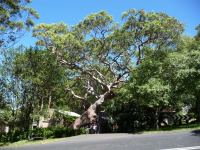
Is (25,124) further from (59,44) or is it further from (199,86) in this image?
(199,86)

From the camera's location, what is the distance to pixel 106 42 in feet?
112

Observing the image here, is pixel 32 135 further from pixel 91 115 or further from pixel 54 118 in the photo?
pixel 54 118

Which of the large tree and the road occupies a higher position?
the large tree

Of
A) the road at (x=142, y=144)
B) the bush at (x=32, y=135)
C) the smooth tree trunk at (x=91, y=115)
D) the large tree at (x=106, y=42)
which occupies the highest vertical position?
the large tree at (x=106, y=42)

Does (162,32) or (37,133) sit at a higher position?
(162,32)

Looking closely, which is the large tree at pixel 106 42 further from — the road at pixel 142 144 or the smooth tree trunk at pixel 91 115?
the road at pixel 142 144

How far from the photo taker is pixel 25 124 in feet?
103

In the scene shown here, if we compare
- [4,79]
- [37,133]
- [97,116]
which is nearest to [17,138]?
[37,133]

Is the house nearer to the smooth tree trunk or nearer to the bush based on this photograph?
the bush

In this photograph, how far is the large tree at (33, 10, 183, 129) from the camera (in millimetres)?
32344

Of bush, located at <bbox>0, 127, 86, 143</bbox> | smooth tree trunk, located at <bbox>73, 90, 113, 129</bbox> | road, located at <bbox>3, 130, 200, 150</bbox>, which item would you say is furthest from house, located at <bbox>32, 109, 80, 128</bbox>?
road, located at <bbox>3, 130, 200, 150</bbox>

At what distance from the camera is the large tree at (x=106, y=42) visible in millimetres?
32344

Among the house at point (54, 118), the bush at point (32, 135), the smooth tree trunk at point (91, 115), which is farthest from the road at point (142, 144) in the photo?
the smooth tree trunk at point (91, 115)

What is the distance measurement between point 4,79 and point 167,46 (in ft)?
56.4
